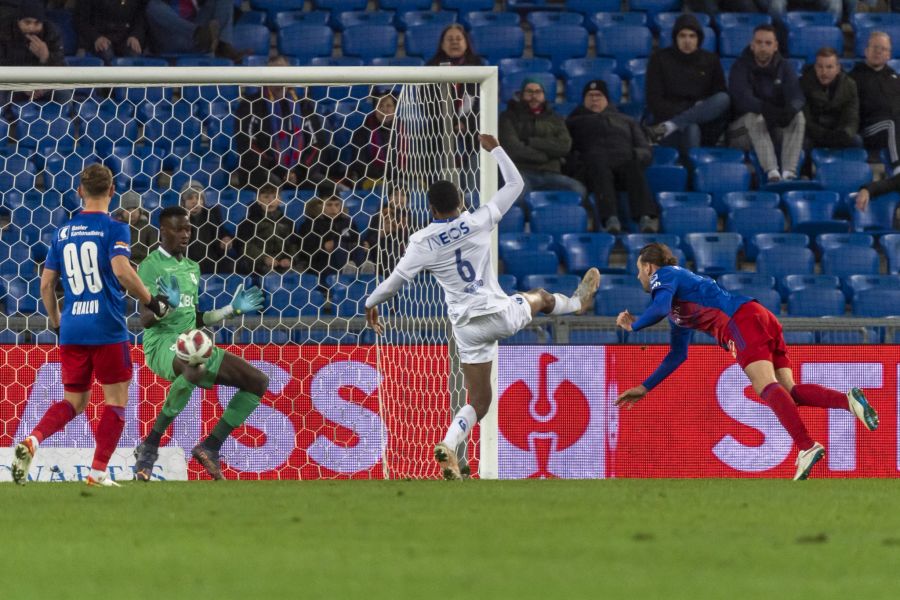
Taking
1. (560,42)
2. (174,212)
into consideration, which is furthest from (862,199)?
(174,212)

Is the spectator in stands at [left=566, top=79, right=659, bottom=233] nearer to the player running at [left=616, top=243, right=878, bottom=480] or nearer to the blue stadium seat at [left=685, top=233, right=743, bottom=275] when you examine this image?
the blue stadium seat at [left=685, top=233, right=743, bottom=275]

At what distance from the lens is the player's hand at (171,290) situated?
980cm

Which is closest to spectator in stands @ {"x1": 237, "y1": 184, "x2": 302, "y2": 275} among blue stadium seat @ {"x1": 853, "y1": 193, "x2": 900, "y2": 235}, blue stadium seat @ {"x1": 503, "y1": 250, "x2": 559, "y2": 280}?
blue stadium seat @ {"x1": 503, "y1": 250, "x2": 559, "y2": 280}

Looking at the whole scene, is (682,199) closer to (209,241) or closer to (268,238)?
(268,238)

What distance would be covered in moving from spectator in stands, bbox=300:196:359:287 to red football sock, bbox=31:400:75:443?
3.16 metres

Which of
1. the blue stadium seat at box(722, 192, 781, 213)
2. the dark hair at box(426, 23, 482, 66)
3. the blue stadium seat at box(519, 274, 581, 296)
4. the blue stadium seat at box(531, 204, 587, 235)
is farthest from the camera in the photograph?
the blue stadium seat at box(722, 192, 781, 213)

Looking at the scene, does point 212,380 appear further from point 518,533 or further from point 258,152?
point 518,533

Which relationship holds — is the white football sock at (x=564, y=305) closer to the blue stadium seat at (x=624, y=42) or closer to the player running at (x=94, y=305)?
the player running at (x=94, y=305)

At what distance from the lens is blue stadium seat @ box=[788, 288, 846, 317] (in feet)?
44.3

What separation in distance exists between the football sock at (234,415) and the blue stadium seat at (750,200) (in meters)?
6.40

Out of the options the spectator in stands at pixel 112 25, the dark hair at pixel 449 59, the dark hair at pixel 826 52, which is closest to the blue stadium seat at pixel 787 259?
the dark hair at pixel 826 52

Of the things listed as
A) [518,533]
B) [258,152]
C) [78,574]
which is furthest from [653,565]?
[258,152]

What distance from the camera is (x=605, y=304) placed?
13422 millimetres

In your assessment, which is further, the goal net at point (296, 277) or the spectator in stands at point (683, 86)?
the spectator in stands at point (683, 86)
